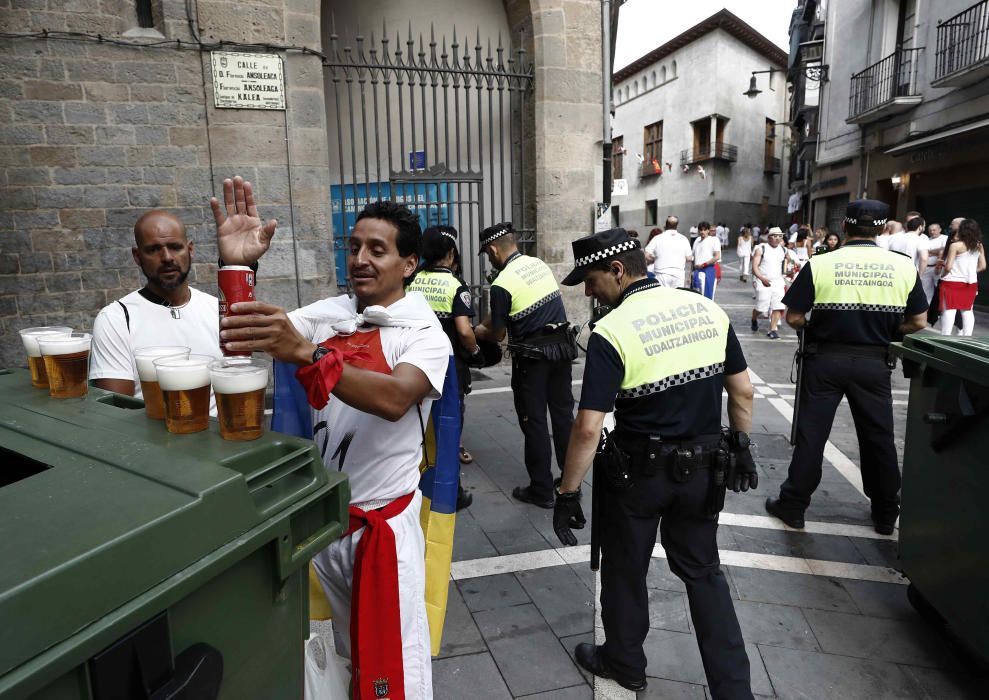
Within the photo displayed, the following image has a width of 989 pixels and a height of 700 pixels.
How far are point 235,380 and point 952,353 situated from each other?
279 centimetres

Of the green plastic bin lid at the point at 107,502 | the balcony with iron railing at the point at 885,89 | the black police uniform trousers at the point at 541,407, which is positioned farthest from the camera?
the balcony with iron railing at the point at 885,89

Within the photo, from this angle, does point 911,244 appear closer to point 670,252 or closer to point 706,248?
point 706,248

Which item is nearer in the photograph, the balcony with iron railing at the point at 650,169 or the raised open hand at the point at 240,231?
the raised open hand at the point at 240,231

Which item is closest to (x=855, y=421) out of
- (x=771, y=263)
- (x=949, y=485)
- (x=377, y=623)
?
(x=949, y=485)

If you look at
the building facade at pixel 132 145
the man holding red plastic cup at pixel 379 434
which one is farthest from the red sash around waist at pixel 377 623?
the building facade at pixel 132 145

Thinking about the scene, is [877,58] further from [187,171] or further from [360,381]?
[360,381]

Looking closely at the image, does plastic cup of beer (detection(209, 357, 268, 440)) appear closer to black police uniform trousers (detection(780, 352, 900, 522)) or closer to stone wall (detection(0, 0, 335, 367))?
black police uniform trousers (detection(780, 352, 900, 522))

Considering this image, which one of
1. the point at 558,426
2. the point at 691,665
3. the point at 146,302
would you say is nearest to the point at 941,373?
the point at 691,665

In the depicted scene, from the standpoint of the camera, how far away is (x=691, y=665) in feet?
8.62

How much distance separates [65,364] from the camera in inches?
66.3

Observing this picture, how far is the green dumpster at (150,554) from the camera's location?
89 cm

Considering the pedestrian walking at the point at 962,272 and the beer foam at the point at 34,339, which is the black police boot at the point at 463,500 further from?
the pedestrian walking at the point at 962,272

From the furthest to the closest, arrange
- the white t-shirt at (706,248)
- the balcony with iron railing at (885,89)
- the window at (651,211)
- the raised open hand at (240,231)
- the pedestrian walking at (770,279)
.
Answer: the window at (651,211) → the balcony with iron railing at (885,89) → the white t-shirt at (706,248) → the pedestrian walking at (770,279) → the raised open hand at (240,231)

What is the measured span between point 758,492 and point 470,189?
5369mm
